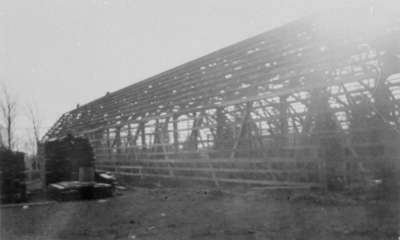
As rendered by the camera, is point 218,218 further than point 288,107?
No

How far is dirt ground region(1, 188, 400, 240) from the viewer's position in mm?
6027

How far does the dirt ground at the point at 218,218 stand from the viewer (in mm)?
6027

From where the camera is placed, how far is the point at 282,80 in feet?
38.4

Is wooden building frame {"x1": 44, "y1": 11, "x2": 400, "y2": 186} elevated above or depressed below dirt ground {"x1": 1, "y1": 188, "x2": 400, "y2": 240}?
above

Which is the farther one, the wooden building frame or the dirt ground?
the wooden building frame

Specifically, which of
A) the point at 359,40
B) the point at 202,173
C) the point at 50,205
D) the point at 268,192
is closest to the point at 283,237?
the point at 268,192

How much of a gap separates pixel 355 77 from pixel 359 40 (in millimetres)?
1159

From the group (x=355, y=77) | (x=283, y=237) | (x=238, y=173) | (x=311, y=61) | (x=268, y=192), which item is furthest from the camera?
(x=238, y=173)

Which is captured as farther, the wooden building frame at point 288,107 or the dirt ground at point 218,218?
the wooden building frame at point 288,107

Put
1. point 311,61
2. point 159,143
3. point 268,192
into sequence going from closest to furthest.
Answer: point 268,192
point 311,61
point 159,143

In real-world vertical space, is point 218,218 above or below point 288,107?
below

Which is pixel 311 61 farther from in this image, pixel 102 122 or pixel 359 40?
pixel 102 122

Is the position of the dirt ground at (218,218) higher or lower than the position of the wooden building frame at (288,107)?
lower

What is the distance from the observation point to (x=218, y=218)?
24.7ft
